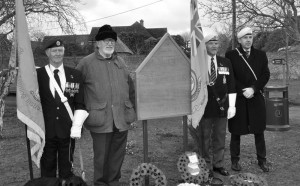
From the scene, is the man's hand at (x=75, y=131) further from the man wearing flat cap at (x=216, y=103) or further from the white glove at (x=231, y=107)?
the white glove at (x=231, y=107)

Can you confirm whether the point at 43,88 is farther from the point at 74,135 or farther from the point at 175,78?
the point at 175,78

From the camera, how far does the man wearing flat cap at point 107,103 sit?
401 centimetres

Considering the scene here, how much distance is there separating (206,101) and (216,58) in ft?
2.07

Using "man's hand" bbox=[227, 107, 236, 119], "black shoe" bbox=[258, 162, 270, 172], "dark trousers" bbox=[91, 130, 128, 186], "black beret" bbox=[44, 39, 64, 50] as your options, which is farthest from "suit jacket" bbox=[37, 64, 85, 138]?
"black shoe" bbox=[258, 162, 270, 172]

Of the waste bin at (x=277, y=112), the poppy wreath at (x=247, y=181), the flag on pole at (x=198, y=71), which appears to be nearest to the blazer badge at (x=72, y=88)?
the flag on pole at (x=198, y=71)

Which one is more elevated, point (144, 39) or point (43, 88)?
point (144, 39)

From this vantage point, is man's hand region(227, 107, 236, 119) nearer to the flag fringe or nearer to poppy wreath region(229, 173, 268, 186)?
poppy wreath region(229, 173, 268, 186)

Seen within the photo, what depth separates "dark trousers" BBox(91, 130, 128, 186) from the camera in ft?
13.5

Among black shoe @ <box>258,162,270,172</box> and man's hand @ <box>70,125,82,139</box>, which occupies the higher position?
man's hand @ <box>70,125,82,139</box>

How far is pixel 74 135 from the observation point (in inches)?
143

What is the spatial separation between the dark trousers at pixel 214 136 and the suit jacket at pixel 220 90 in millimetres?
112

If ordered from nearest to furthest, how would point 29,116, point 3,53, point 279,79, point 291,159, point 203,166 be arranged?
1. point 29,116
2. point 203,166
3. point 291,159
4. point 3,53
5. point 279,79

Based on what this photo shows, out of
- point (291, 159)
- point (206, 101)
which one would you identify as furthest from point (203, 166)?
point (291, 159)

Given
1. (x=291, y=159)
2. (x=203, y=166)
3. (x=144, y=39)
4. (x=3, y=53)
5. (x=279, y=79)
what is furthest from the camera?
(x=144, y=39)
